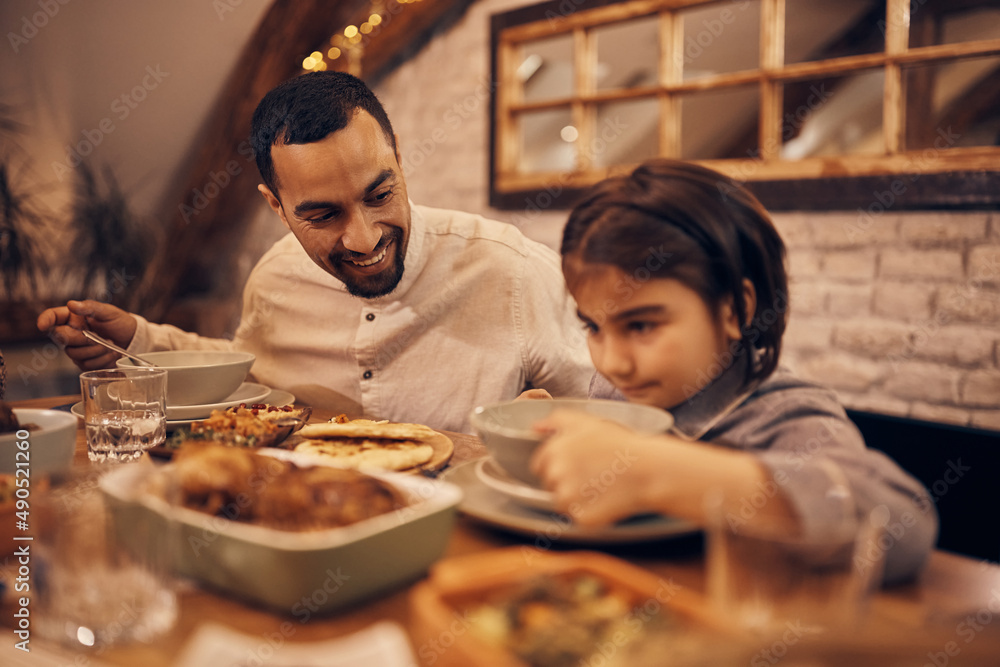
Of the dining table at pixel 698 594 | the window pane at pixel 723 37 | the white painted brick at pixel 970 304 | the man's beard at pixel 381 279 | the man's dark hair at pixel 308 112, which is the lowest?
the dining table at pixel 698 594

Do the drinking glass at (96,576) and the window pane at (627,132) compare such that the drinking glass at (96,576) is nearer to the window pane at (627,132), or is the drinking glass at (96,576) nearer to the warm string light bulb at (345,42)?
the warm string light bulb at (345,42)

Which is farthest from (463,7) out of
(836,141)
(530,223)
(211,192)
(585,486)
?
(585,486)

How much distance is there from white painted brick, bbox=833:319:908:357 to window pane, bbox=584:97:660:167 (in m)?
2.96

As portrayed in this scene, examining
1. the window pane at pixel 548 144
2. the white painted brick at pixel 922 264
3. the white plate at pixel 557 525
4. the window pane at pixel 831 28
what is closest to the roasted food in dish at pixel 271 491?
the white plate at pixel 557 525

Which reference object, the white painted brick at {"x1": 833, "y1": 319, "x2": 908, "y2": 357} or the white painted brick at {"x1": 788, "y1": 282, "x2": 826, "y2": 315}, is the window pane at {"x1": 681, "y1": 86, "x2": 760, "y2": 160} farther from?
the white painted brick at {"x1": 833, "y1": 319, "x2": 908, "y2": 357}

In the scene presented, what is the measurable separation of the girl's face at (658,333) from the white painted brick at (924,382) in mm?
1986

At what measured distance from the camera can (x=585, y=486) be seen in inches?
26.4

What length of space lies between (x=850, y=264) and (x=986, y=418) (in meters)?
0.70

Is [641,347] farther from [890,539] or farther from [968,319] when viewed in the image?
[968,319]

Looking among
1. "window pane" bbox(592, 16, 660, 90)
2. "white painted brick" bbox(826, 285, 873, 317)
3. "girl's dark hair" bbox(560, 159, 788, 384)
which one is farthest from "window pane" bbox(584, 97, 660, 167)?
"girl's dark hair" bbox(560, 159, 788, 384)

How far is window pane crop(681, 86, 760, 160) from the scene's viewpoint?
556 centimetres

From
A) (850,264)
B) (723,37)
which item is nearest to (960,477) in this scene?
(850,264)

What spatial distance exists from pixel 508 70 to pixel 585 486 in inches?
135

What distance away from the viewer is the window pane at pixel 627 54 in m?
4.23
